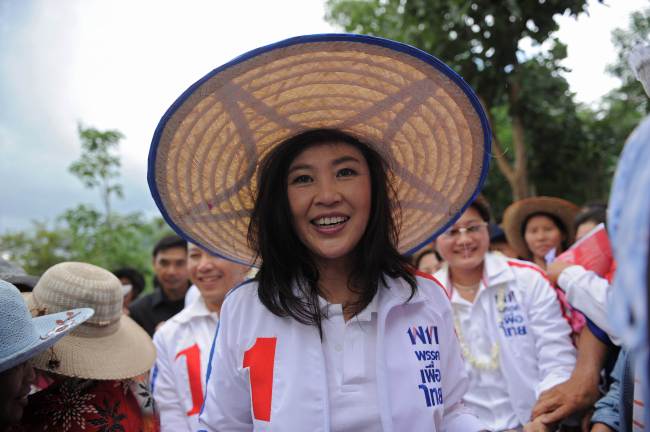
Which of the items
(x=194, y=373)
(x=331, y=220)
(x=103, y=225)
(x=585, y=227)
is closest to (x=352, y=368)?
(x=331, y=220)

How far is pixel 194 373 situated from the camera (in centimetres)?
280

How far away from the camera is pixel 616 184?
64 centimetres

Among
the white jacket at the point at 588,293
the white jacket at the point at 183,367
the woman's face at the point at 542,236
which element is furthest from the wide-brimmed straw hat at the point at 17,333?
the woman's face at the point at 542,236

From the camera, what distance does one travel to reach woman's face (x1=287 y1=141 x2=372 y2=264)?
1776 mm

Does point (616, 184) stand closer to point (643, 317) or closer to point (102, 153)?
point (643, 317)

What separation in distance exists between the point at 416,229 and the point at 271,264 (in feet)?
2.50

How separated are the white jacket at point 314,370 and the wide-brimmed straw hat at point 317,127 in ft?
1.47

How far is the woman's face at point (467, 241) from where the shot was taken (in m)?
2.97

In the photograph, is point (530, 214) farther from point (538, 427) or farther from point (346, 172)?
point (346, 172)

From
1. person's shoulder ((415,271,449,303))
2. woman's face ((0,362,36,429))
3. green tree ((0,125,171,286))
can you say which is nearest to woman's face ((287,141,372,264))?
person's shoulder ((415,271,449,303))

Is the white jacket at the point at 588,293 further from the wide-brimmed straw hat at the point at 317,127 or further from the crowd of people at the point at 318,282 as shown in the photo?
the wide-brimmed straw hat at the point at 317,127

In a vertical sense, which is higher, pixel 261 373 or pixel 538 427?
pixel 261 373

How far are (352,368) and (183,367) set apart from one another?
5.20 ft

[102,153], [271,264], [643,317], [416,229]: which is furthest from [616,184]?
[102,153]
